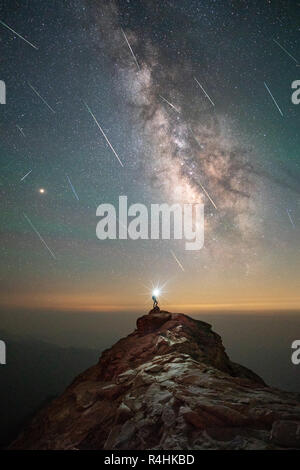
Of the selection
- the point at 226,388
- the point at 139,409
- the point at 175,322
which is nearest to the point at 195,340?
the point at 175,322

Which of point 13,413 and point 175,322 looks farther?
point 13,413

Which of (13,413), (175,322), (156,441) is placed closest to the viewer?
(156,441)
